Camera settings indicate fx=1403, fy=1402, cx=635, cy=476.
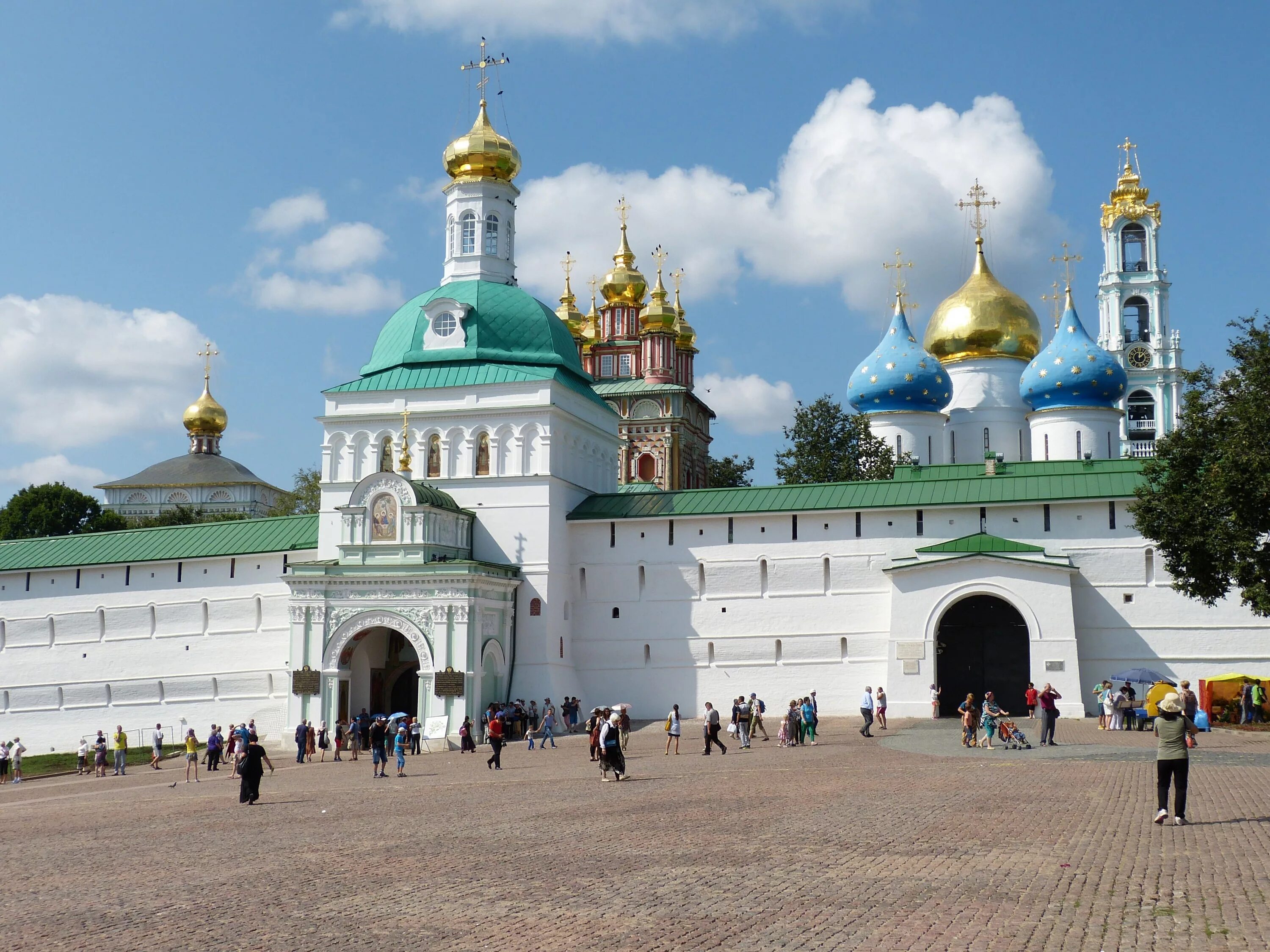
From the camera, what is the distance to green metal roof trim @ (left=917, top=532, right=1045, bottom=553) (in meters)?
31.9

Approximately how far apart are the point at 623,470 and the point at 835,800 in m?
43.9

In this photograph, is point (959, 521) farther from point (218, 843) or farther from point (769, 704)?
point (218, 843)

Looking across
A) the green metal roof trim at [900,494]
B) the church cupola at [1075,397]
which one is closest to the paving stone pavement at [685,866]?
the green metal roof trim at [900,494]

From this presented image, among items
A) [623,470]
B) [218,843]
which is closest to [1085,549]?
[218,843]

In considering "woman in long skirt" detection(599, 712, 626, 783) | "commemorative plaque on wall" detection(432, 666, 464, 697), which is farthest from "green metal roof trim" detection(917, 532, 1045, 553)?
"woman in long skirt" detection(599, 712, 626, 783)

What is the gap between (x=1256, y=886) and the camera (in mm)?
9523

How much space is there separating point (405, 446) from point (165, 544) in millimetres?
8444

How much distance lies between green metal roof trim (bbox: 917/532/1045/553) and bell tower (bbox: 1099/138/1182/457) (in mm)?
34615

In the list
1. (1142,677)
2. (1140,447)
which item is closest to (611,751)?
(1142,677)

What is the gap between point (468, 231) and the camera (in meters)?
40.0

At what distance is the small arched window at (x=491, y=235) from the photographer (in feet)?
131

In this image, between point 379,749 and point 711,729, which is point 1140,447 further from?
point 379,749

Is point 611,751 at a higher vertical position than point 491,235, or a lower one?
lower

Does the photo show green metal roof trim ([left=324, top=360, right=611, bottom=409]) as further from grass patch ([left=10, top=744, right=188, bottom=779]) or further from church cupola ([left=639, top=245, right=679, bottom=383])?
church cupola ([left=639, top=245, right=679, bottom=383])
